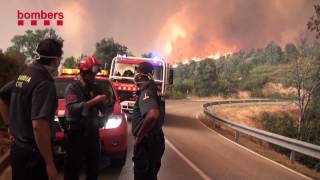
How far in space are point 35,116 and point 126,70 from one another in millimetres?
17294

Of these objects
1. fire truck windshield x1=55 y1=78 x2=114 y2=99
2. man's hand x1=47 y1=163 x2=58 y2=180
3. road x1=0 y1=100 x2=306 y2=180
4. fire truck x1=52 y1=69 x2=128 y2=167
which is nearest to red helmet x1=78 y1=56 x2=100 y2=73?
fire truck x1=52 y1=69 x2=128 y2=167

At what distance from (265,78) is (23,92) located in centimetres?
9687

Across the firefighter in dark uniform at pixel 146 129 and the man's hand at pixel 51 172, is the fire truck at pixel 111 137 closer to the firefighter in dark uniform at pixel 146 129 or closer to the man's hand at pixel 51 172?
the firefighter in dark uniform at pixel 146 129

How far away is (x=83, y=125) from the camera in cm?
648

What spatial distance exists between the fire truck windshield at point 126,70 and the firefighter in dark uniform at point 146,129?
15.1 meters

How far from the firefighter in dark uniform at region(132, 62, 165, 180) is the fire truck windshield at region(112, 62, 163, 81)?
1509 centimetres

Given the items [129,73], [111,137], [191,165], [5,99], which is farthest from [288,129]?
[5,99]

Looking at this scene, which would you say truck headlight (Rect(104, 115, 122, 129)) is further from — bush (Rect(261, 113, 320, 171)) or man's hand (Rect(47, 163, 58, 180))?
bush (Rect(261, 113, 320, 171))

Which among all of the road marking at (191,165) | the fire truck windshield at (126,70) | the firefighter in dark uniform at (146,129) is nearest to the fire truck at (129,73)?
the fire truck windshield at (126,70)

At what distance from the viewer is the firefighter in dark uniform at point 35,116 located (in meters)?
3.93

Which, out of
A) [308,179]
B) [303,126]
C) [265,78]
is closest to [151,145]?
[308,179]

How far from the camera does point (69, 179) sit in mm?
6445

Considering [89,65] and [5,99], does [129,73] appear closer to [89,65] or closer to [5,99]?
[89,65]

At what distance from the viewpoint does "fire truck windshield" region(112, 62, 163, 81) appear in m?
21.0
